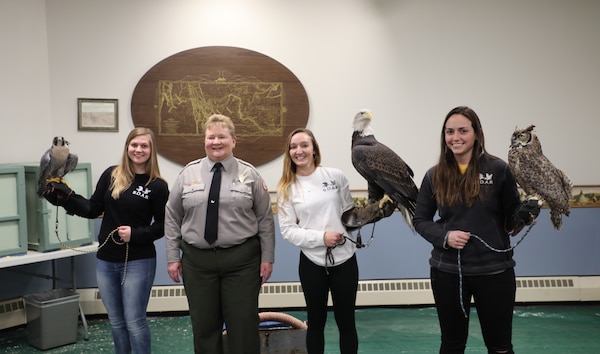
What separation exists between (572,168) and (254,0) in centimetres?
303

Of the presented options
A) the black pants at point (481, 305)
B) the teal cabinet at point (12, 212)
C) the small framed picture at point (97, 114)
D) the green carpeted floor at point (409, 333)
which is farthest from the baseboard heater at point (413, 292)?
the black pants at point (481, 305)

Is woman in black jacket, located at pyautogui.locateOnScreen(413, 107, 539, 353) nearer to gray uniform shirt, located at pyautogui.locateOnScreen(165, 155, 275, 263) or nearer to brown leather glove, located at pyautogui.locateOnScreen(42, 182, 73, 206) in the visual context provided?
gray uniform shirt, located at pyautogui.locateOnScreen(165, 155, 275, 263)

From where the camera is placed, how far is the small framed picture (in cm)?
389

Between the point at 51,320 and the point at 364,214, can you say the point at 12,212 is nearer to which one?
the point at 51,320

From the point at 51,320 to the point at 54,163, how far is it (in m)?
1.52

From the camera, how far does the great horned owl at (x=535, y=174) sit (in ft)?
5.85

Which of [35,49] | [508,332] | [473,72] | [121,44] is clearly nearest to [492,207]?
[508,332]

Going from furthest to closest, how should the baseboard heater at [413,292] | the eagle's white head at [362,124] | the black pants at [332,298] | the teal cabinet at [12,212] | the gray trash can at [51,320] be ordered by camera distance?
the baseboard heater at [413,292] < the gray trash can at [51,320] < the teal cabinet at [12,212] < the eagle's white head at [362,124] < the black pants at [332,298]

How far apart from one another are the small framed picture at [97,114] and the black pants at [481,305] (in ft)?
9.72

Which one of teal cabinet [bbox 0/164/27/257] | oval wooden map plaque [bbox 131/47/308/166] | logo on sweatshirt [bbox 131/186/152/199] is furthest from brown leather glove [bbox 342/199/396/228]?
teal cabinet [bbox 0/164/27/257]

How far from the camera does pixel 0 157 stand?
3.55m

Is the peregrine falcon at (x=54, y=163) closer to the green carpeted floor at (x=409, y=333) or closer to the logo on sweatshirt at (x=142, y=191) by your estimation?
the logo on sweatshirt at (x=142, y=191)

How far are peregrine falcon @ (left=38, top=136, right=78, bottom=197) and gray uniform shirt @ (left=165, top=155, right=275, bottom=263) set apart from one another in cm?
53

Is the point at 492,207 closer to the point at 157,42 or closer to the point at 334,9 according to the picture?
the point at 334,9
